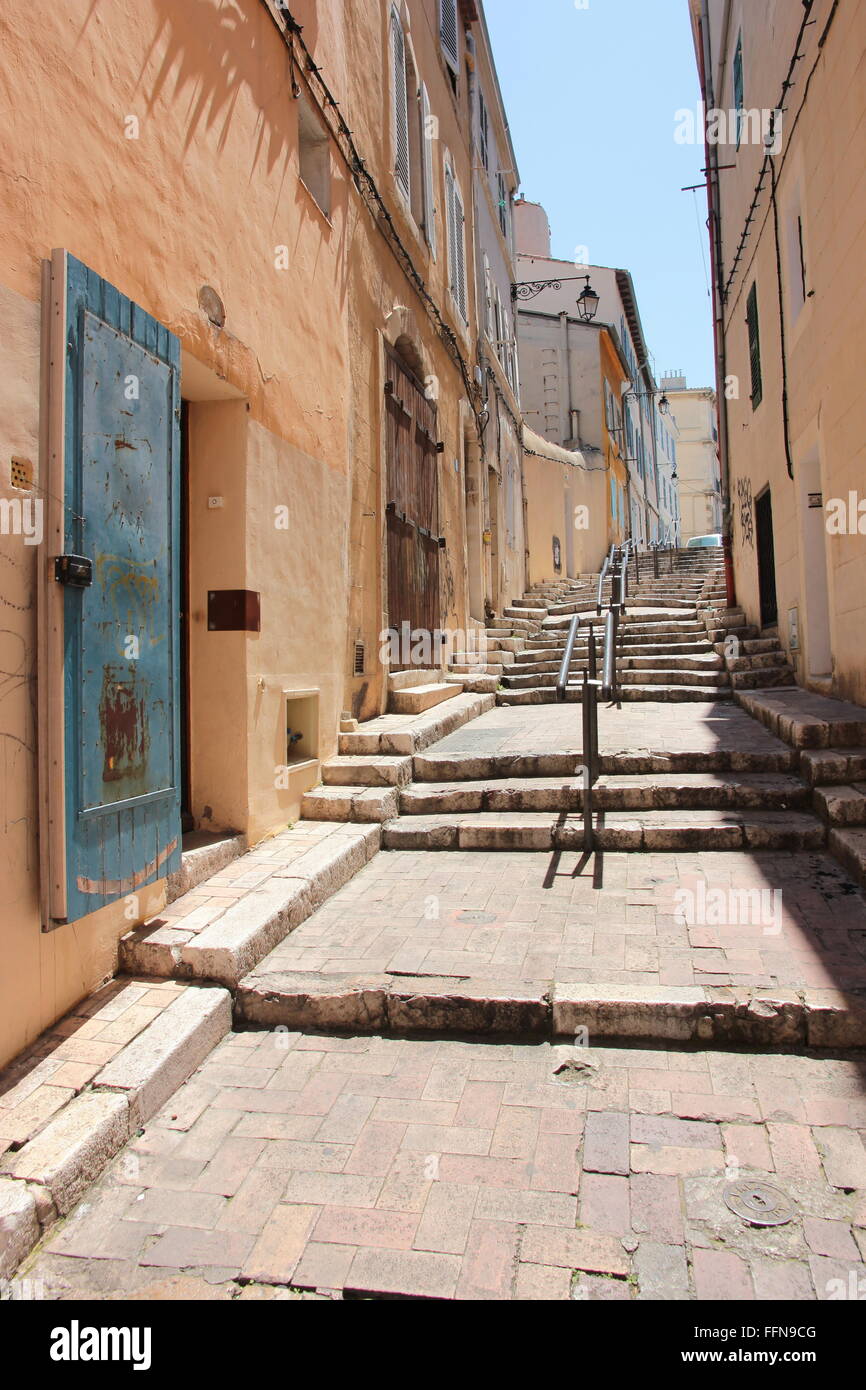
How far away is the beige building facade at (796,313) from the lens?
5930 millimetres

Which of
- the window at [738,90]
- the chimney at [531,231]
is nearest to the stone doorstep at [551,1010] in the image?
the window at [738,90]

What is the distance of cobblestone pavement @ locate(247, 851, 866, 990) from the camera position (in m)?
3.42

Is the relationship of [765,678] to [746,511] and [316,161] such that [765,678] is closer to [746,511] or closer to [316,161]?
[746,511]

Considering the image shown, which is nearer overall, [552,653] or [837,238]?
[837,238]

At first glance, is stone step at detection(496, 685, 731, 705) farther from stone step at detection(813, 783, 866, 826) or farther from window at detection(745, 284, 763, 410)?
stone step at detection(813, 783, 866, 826)

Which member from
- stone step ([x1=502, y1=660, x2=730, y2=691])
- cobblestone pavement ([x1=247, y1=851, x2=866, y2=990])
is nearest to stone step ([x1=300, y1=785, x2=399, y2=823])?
cobblestone pavement ([x1=247, y1=851, x2=866, y2=990])

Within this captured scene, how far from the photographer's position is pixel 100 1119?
2607mm

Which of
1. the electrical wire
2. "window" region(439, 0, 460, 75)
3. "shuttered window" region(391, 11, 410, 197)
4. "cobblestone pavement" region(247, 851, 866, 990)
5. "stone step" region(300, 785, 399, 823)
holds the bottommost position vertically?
"cobblestone pavement" region(247, 851, 866, 990)

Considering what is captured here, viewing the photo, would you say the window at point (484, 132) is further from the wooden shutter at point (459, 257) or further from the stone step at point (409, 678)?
the stone step at point (409, 678)

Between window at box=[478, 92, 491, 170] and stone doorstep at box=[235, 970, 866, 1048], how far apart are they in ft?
46.4
